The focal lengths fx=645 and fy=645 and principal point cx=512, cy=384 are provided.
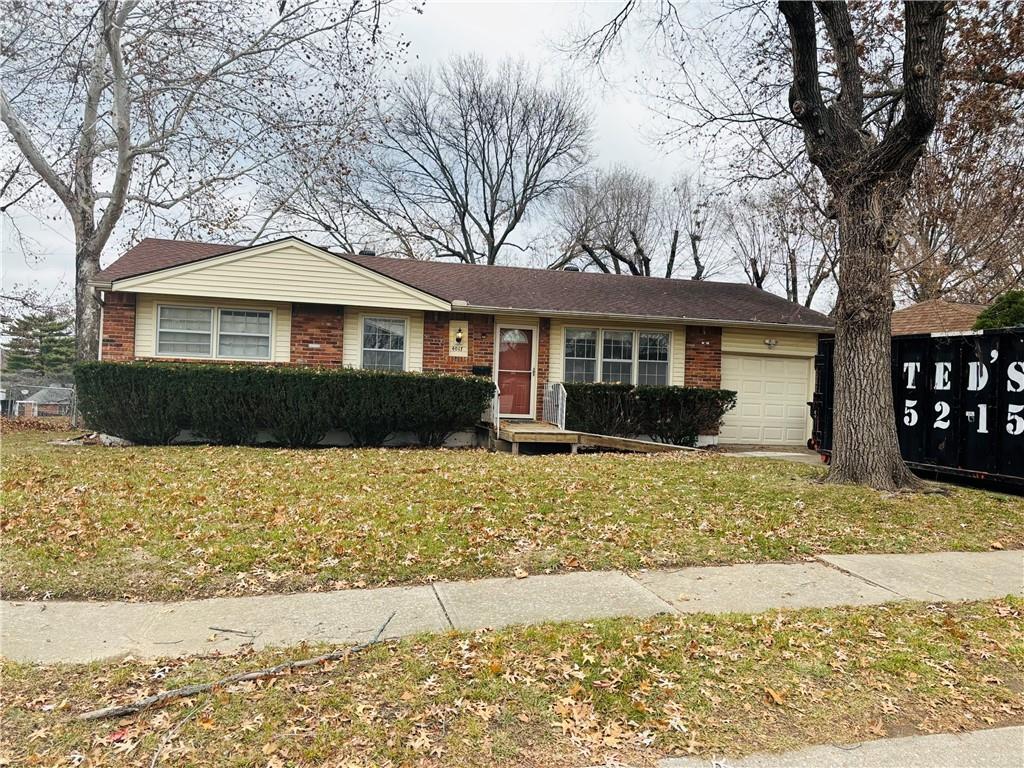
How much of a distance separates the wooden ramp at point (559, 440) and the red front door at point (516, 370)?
5.32 ft

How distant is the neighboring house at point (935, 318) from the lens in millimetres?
16953

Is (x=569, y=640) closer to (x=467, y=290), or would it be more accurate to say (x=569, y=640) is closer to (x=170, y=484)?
(x=170, y=484)

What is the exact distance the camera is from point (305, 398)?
482 inches

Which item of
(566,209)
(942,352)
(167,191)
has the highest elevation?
(566,209)

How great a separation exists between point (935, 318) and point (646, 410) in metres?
9.82

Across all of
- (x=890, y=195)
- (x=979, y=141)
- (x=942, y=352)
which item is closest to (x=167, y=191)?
(x=890, y=195)

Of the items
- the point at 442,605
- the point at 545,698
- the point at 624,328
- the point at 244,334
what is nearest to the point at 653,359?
the point at 624,328

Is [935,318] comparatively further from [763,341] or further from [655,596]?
[655,596]

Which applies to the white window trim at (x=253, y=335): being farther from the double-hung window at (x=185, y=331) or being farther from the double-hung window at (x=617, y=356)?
the double-hung window at (x=617, y=356)

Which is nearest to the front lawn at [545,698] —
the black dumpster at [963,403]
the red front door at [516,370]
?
the black dumpster at [963,403]

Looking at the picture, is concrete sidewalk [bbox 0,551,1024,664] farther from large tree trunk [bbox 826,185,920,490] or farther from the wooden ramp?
the wooden ramp

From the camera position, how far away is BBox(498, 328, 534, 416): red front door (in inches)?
581

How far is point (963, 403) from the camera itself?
954cm

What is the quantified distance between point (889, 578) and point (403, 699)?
416cm
